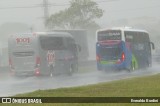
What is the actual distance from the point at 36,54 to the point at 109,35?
4.66 m

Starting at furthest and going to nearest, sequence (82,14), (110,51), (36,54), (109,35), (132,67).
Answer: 1. (82,14)
2. (132,67)
3. (110,51)
4. (109,35)
5. (36,54)

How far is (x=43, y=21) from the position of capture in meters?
46.1

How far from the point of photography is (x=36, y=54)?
25.1 metres

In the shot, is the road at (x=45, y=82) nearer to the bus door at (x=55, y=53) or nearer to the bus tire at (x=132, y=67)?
the bus tire at (x=132, y=67)

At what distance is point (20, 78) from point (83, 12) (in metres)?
18.2

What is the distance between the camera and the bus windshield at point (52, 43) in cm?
2577

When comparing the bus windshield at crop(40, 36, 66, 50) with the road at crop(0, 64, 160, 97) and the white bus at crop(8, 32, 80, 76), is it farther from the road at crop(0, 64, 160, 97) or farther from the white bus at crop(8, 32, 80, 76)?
the road at crop(0, 64, 160, 97)

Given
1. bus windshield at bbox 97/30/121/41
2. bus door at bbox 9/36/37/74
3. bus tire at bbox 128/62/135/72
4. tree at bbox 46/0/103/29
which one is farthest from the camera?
tree at bbox 46/0/103/29

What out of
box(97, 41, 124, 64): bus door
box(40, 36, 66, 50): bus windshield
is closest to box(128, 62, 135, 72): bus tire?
box(97, 41, 124, 64): bus door

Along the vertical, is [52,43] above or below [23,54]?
above

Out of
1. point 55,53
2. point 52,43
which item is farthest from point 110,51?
point 52,43

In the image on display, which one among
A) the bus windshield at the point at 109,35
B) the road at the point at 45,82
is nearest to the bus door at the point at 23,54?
the road at the point at 45,82

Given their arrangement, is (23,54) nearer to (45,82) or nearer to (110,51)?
(45,82)

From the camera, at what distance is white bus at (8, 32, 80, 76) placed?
82.1 feet
